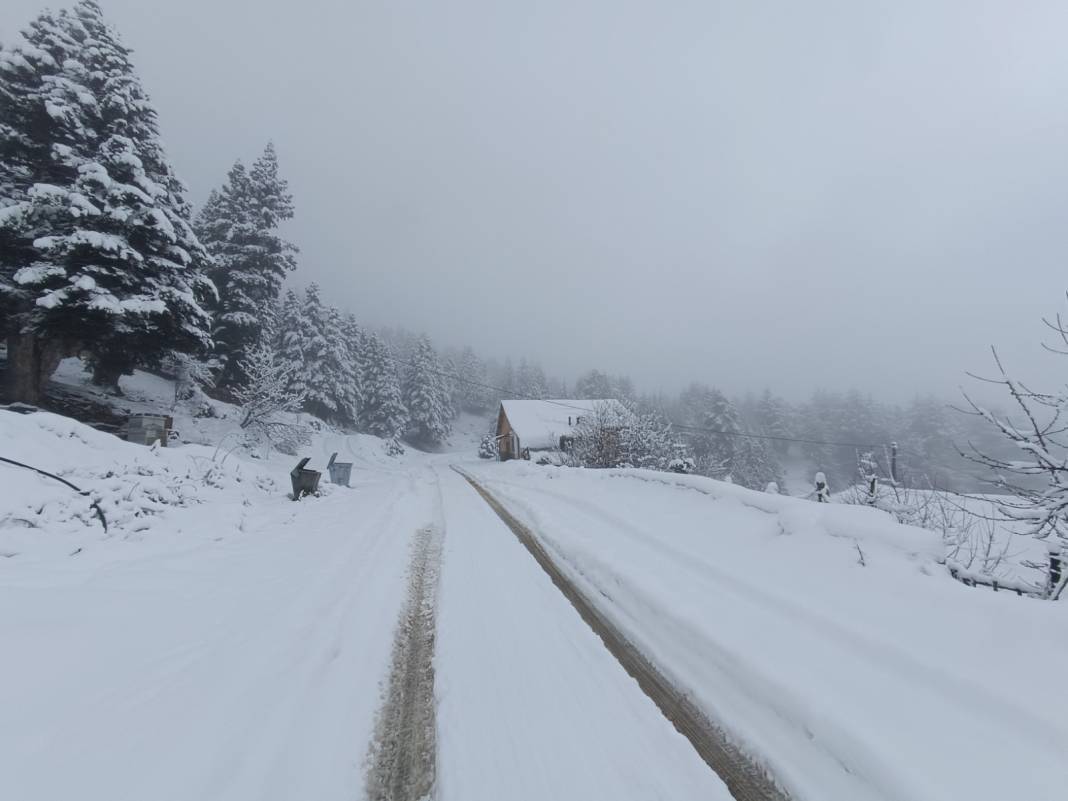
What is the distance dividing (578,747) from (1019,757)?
79.9 inches

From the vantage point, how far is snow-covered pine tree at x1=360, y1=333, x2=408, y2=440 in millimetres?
50062

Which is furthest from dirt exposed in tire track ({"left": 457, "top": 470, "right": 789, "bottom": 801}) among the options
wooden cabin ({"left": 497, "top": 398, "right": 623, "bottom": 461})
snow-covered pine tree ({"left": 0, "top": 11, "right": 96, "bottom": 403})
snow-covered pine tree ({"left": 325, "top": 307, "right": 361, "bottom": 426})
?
snow-covered pine tree ({"left": 325, "top": 307, "right": 361, "bottom": 426})

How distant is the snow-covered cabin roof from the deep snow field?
28.4m

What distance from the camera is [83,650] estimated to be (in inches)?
117

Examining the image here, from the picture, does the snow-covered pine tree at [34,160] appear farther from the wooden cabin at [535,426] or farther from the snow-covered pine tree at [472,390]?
the snow-covered pine tree at [472,390]

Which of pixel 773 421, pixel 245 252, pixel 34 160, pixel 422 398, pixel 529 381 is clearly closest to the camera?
pixel 34 160

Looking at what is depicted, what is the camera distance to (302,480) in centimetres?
1058

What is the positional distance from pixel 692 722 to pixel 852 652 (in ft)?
4.45

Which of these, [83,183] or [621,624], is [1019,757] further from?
[83,183]

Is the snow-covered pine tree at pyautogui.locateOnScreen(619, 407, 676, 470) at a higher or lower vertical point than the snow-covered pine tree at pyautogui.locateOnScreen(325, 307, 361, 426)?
lower

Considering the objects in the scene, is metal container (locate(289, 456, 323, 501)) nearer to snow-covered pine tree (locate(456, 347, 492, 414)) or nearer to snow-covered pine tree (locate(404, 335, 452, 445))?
snow-covered pine tree (locate(404, 335, 452, 445))

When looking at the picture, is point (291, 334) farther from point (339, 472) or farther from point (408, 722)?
point (408, 722)

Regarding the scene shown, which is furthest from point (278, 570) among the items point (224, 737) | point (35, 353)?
point (35, 353)

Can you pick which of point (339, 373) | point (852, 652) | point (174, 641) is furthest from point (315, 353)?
point (852, 652)
